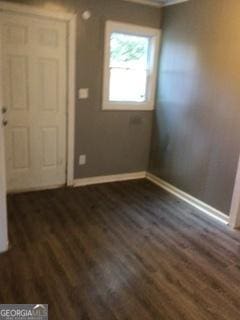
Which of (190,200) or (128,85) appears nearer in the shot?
→ (190,200)

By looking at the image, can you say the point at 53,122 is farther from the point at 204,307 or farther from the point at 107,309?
the point at 204,307

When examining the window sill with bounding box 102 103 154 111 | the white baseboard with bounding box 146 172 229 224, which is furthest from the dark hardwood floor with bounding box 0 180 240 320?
the window sill with bounding box 102 103 154 111

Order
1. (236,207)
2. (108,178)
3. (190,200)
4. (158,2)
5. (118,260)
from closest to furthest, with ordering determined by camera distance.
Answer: (118,260)
(236,207)
(190,200)
(158,2)
(108,178)

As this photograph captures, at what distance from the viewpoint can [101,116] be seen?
153 inches

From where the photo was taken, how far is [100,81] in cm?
375

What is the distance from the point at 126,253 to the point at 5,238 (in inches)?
40.4

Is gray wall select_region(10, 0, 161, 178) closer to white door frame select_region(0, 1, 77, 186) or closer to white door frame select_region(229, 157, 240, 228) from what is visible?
white door frame select_region(0, 1, 77, 186)

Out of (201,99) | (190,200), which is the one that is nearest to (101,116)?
(201,99)

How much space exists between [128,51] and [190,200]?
2.16 m

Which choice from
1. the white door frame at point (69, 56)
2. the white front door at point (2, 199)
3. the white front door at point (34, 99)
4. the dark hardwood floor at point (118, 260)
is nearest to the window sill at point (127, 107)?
the white door frame at point (69, 56)

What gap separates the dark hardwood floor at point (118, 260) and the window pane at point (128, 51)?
1842 millimetres

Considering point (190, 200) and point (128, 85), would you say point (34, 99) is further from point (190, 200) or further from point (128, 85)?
point (190, 200)

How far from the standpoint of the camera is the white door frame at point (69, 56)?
10.1 ft

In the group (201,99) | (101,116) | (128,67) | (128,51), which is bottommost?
(101,116)
